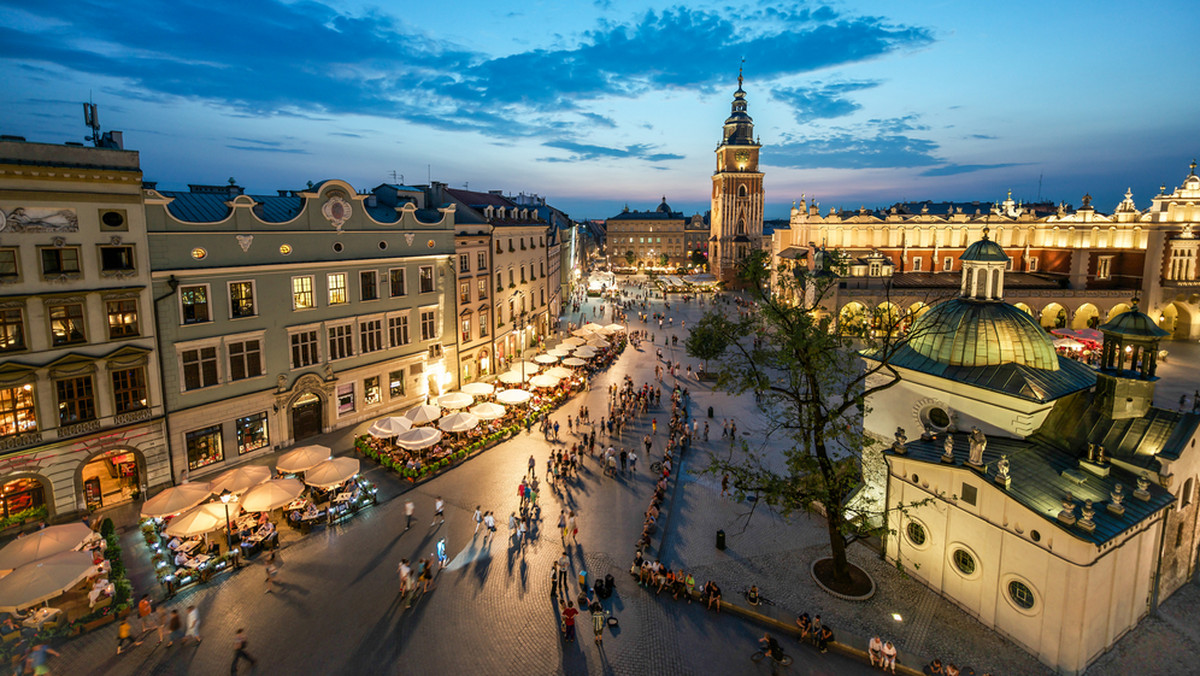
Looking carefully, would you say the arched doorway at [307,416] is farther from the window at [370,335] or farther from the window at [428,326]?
the window at [428,326]

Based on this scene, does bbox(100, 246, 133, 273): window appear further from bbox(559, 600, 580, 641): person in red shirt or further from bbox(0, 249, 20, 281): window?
bbox(559, 600, 580, 641): person in red shirt

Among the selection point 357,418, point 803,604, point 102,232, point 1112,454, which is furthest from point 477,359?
point 1112,454

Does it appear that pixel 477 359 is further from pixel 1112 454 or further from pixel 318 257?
pixel 1112 454

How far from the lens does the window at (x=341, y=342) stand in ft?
106

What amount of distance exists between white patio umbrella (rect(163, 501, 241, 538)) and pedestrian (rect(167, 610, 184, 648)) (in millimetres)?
3176

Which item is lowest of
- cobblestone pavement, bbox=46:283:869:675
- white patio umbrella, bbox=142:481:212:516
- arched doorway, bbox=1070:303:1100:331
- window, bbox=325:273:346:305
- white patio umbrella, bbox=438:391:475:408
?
cobblestone pavement, bbox=46:283:869:675

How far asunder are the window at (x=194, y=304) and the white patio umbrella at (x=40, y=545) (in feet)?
33.7

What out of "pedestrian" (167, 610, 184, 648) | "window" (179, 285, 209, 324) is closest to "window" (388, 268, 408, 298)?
"window" (179, 285, 209, 324)

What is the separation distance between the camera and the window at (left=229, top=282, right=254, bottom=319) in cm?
2762

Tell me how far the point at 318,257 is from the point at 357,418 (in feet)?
31.5

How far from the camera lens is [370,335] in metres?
34.2

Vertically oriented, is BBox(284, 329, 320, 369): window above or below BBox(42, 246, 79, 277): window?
below

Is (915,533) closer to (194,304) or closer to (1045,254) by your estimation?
(194,304)

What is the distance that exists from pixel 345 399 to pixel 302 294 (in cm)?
661
